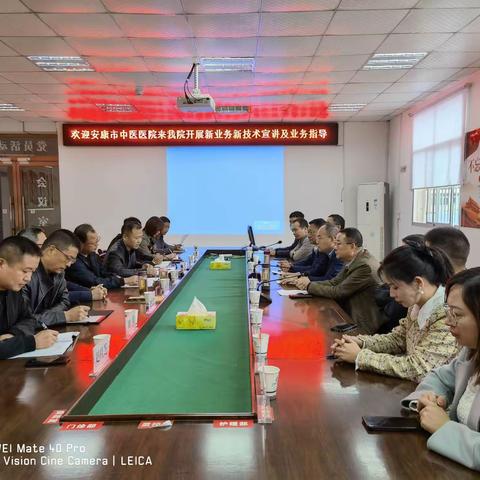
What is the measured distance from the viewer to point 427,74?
5.25 metres

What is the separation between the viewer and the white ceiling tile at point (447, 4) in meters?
3.38

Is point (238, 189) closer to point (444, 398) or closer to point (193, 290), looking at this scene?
point (193, 290)

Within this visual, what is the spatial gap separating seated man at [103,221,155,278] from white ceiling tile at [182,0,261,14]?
1981 mm

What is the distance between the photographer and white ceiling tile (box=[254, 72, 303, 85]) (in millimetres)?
5250

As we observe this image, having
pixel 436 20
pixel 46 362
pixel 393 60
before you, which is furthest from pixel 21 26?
pixel 393 60

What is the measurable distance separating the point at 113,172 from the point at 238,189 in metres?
2.18

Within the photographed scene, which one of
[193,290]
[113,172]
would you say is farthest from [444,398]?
[113,172]

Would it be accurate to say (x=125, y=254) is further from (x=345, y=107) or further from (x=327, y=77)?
(x=345, y=107)

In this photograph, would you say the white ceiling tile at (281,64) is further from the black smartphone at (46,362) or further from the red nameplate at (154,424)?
the red nameplate at (154,424)

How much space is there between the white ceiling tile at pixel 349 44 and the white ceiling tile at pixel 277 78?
80 cm

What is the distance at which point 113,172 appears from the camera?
8.20 m

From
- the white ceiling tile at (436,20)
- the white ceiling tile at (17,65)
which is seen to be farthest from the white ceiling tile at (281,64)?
the white ceiling tile at (17,65)

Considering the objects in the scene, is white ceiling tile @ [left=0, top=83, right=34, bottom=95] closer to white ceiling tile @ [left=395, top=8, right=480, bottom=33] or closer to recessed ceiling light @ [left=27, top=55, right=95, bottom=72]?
recessed ceiling light @ [left=27, top=55, right=95, bottom=72]

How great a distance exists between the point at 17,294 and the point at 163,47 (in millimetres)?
2969
